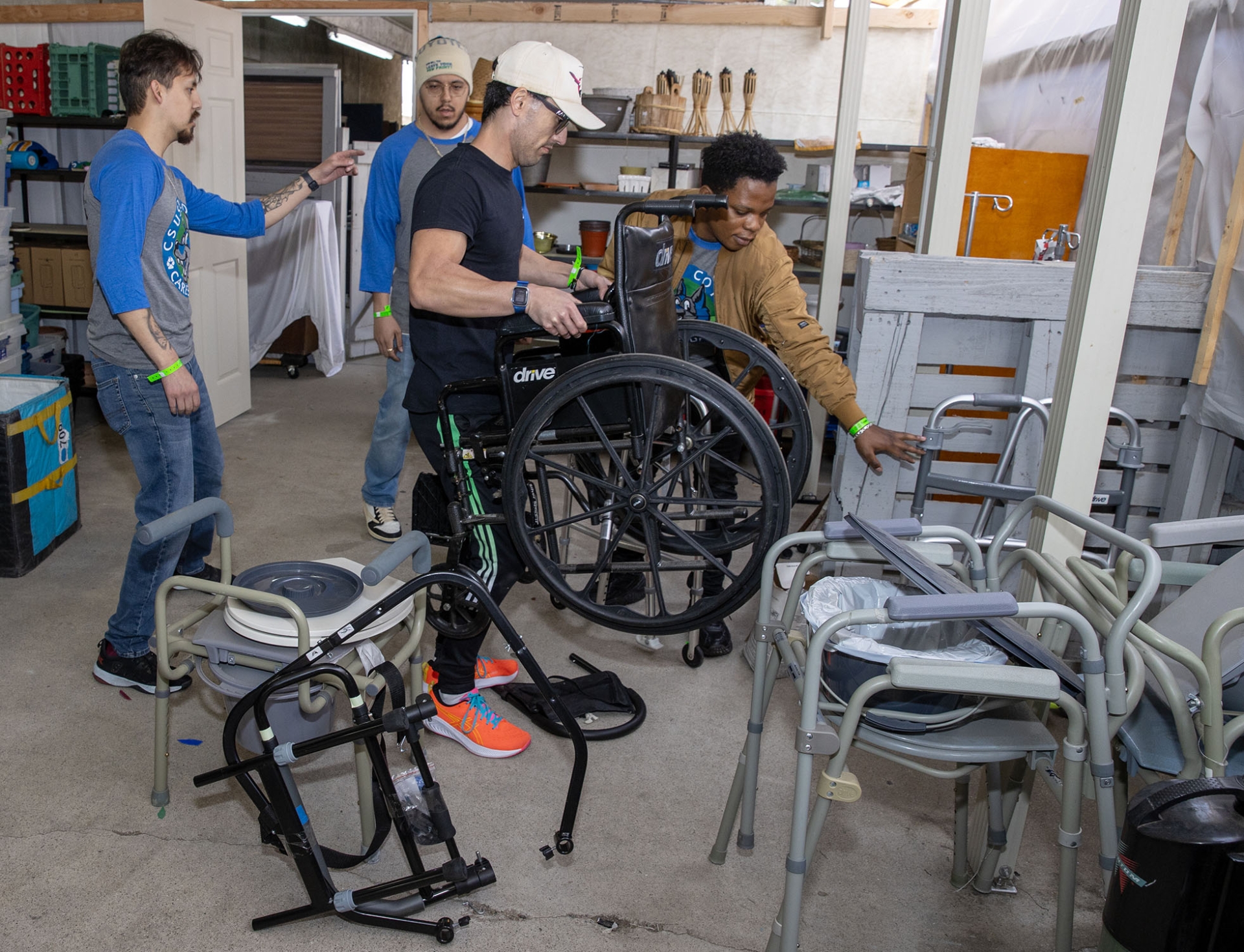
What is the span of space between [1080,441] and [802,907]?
114 centimetres

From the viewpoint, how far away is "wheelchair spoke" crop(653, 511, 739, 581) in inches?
72.9

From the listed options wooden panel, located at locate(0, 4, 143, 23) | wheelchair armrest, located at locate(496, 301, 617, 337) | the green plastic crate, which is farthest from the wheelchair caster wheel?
wooden panel, located at locate(0, 4, 143, 23)

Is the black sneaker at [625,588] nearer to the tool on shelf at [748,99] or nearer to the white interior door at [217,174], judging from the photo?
the white interior door at [217,174]

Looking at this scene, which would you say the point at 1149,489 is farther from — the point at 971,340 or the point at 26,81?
the point at 26,81

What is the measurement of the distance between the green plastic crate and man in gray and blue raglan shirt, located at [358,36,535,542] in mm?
2884

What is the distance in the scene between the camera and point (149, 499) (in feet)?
8.27

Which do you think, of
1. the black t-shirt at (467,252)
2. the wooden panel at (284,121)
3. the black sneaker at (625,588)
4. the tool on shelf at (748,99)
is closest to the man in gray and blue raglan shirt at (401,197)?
the black sneaker at (625,588)

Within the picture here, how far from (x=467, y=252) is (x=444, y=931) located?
1371mm

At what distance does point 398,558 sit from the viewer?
5.49 feet

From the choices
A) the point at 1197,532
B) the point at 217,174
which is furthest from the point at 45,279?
the point at 1197,532

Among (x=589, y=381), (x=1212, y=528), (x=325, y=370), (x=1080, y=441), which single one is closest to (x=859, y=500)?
(x=1080, y=441)

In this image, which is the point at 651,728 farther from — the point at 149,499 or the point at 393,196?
the point at 393,196

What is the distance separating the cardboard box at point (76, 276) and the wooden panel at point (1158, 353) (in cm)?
507

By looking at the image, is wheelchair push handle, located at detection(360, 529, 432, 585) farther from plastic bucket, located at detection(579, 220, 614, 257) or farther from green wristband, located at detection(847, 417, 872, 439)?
plastic bucket, located at detection(579, 220, 614, 257)
